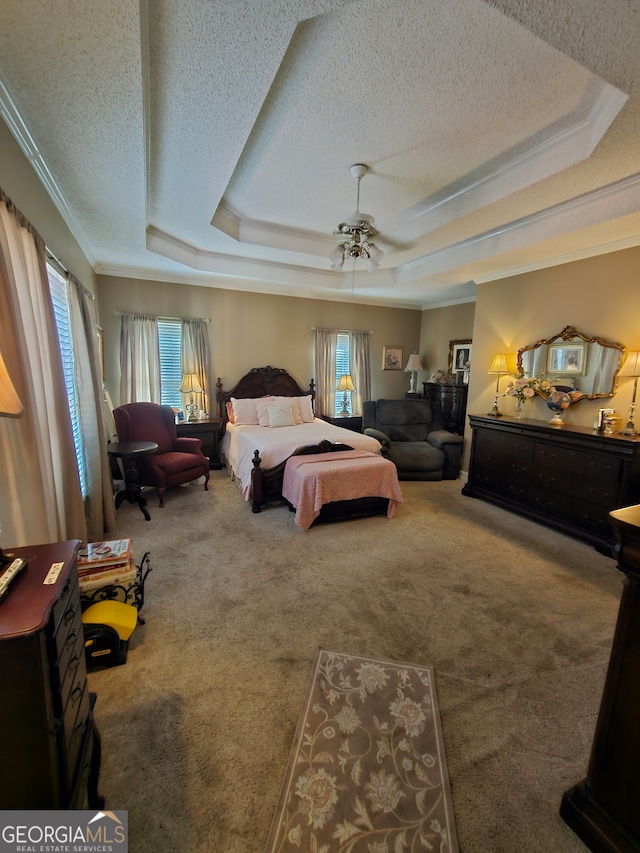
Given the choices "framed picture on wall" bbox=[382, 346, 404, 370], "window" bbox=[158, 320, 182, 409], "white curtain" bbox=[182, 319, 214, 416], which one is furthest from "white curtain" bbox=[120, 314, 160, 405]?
"framed picture on wall" bbox=[382, 346, 404, 370]

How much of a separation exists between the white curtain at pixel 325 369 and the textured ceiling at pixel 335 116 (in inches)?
94.4

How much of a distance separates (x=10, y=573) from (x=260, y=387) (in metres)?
4.87

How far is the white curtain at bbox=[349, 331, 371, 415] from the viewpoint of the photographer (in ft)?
21.5

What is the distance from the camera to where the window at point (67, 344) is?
294 cm

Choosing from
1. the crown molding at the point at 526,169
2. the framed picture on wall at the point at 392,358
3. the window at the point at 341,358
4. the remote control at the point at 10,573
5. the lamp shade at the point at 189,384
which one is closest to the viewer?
the remote control at the point at 10,573

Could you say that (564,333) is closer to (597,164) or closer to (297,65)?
(597,164)

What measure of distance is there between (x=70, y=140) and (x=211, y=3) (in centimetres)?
124

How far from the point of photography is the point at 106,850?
102 centimetres

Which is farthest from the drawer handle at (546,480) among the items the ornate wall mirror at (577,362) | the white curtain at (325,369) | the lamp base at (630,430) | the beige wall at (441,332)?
the white curtain at (325,369)

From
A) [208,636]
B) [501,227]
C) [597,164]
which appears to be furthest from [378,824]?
[501,227]

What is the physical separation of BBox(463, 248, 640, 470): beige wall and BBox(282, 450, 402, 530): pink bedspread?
82.2 inches

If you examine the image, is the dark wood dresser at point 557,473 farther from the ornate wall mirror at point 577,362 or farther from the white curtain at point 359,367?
the white curtain at point 359,367

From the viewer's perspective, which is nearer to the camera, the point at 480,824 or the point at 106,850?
the point at 106,850

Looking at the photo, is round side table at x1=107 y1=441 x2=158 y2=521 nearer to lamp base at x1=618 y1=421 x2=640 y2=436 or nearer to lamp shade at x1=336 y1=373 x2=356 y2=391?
lamp shade at x1=336 y1=373 x2=356 y2=391
